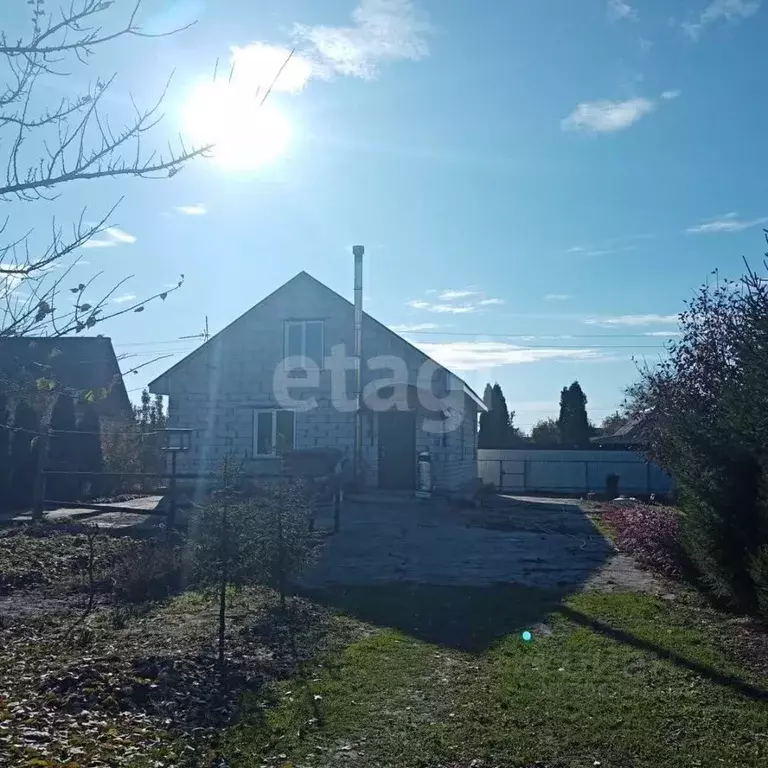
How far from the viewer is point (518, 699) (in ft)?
19.9

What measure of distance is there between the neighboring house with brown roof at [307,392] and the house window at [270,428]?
3 cm

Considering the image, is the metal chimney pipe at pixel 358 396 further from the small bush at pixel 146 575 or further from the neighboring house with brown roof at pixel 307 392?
the small bush at pixel 146 575

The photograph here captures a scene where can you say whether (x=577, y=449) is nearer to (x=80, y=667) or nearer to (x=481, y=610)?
(x=481, y=610)

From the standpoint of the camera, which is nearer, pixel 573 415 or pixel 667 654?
pixel 667 654

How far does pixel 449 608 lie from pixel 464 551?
4634 millimetres

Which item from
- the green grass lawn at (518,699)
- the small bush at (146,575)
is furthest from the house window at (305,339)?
the green grass lawn at (518,699)

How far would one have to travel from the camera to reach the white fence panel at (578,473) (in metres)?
32.3

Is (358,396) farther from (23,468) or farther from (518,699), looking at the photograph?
(518,699)

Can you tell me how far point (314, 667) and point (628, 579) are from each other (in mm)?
6188

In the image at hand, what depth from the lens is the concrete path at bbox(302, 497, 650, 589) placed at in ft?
38.1

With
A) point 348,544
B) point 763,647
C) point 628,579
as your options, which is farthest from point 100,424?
point 763,647

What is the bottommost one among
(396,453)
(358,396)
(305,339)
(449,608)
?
(449,608)

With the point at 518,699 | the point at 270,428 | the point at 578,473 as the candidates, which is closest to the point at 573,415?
the point at 578,473

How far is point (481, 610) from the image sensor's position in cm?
934
